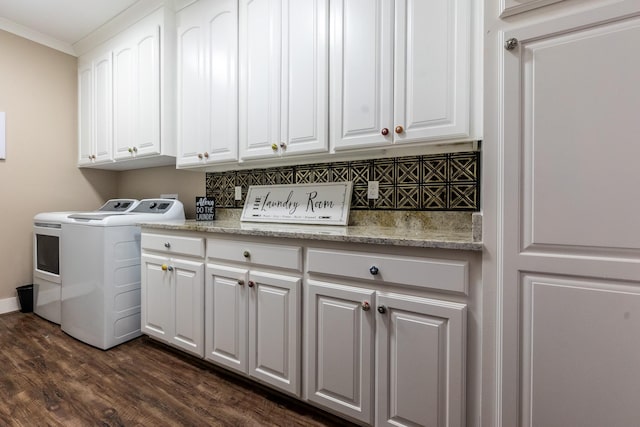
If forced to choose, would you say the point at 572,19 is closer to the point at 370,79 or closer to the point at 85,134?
the point at 370,79

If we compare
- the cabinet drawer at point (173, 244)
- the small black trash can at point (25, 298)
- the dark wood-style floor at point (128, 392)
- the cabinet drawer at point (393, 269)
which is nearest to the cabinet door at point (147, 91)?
the cabinet drawer at point (173, 244)

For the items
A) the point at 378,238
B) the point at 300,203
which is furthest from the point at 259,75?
the point at 378,238

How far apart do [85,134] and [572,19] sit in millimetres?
3724

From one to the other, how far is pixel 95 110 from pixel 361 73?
272cm

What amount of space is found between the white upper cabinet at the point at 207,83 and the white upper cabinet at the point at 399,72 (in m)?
0.76

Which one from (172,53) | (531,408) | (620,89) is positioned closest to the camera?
(620,89)

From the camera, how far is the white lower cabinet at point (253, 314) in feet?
4.76

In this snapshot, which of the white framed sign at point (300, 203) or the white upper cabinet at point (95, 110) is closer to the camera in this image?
the white framed sign at point (300, 203)

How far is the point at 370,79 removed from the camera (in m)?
1.49

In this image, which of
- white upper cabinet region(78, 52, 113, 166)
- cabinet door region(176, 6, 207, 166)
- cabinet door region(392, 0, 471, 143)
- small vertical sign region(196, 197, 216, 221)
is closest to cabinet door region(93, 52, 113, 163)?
white upper cabinet region(78, 52, 113, 166)

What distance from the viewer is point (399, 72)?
1416 millimetres

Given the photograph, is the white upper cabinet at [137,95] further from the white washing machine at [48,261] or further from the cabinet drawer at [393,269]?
the cabinet drawer at [393,269]

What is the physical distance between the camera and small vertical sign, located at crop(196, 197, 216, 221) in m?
2.34

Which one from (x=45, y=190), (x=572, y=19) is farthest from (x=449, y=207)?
(x=45, y=190)
